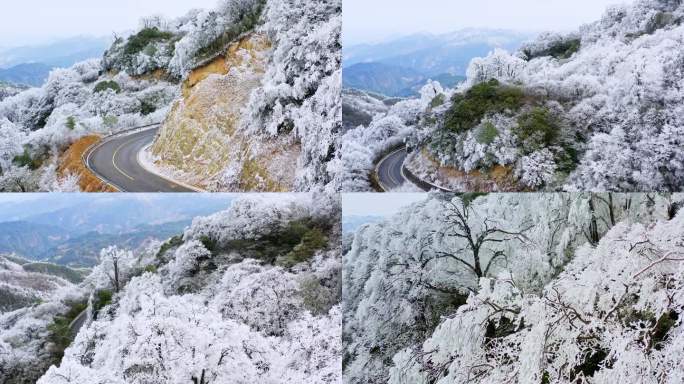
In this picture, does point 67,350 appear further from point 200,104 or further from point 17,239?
point 200,104

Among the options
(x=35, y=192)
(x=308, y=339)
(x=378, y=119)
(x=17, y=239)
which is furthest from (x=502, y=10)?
(x=17, y=239)

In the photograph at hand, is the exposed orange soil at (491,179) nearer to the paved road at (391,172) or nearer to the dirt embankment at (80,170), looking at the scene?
the paved road at (391,172)

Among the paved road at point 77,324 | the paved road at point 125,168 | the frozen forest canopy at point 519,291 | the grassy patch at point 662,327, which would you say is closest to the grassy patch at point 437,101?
the frozen forest canopy at point 519,291

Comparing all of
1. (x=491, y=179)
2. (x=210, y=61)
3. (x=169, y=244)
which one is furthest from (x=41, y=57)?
(x=491, y=179)

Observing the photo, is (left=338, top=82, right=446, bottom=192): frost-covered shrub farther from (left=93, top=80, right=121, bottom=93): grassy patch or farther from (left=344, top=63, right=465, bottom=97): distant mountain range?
(left=93, top=80, right=121, bottom=93): grassy patch

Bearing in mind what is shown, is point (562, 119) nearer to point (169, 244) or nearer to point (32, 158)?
point (169, 244)
